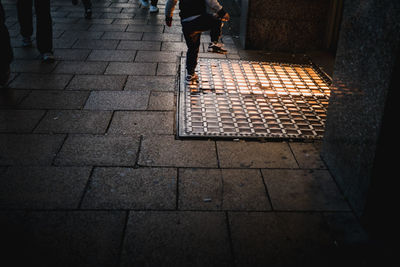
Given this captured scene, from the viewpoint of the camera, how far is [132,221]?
3.06m

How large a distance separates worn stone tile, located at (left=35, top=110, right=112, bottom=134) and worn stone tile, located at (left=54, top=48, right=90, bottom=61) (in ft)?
7.20

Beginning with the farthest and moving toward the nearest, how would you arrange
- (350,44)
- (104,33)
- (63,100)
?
(104,33) < (63,100) < (350,44)

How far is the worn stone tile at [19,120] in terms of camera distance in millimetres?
4428

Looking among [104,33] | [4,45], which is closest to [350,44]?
Answer: [4,45]

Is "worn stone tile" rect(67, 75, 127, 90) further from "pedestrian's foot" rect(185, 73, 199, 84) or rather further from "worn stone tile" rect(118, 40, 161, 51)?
"worn stone tile" rect(118, 40, 161, 51)

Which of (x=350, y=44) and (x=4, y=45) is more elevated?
(x=350, y=44)

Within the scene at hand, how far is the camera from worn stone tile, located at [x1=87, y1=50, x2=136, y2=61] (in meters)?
6.80

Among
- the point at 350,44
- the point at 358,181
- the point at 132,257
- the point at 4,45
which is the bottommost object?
the point at 132,257

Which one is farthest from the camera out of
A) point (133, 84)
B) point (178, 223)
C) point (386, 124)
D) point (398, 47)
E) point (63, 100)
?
point (133, 84)

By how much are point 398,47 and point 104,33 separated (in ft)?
22.1

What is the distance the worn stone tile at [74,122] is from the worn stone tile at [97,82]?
2.69ft

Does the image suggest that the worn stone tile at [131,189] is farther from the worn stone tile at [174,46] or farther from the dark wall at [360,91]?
the worn stone tile at [174,46]

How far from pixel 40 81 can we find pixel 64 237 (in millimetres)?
3520

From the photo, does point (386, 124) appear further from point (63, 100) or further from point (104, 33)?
point (104, 33)
